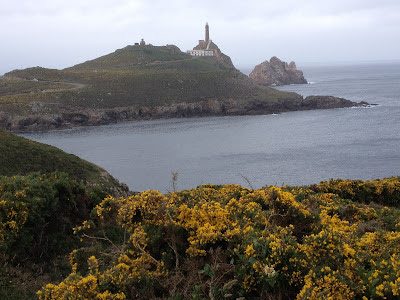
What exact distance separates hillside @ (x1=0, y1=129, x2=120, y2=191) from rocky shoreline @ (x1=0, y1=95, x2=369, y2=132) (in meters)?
50.0

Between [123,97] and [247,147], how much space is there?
178 feet

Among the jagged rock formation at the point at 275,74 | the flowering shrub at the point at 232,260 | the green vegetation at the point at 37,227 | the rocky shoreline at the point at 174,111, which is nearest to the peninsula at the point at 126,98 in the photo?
the rocky shoreline at the point at 174,111

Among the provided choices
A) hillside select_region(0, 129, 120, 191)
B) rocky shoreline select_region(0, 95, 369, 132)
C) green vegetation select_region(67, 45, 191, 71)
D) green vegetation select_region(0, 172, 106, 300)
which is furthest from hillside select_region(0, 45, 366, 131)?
green vegetation select_region(0, 172, 106, 300)

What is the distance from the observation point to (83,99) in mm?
98938

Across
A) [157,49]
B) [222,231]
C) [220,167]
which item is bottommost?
[220,167]

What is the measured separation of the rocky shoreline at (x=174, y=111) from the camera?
86.0 metres

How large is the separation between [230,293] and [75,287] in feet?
8.73

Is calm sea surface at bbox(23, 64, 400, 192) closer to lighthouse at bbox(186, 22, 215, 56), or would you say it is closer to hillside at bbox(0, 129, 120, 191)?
hillside at bbox(0, 129, 120, 191)

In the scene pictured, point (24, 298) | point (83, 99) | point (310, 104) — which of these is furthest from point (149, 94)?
point (24, 298)

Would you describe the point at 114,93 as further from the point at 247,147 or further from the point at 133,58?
the point at 133,58

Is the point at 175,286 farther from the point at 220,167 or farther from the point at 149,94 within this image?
the point at 149,94

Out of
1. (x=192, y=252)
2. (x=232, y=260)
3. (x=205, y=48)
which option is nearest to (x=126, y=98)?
(x=205, y=48)

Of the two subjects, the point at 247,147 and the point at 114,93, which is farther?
the point at 114,93

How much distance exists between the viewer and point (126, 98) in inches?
4146
